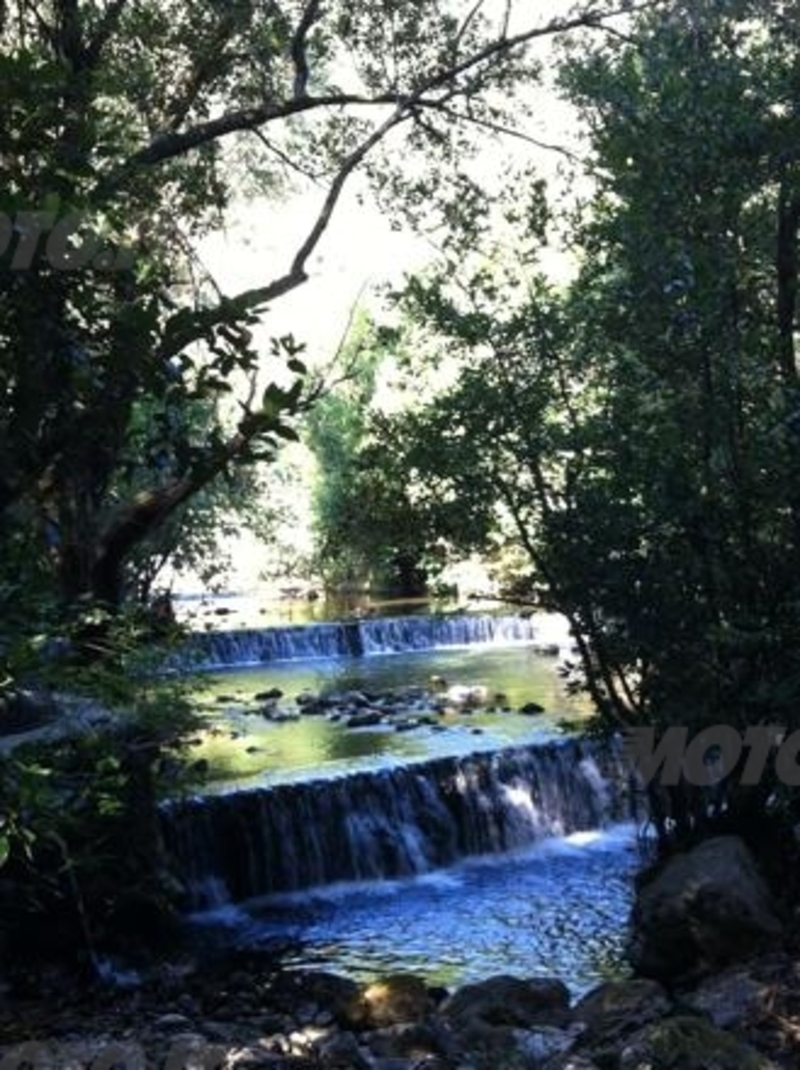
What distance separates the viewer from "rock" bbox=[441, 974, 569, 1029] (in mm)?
6879

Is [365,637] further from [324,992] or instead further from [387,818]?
[324,992]

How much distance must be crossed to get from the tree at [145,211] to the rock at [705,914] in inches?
148

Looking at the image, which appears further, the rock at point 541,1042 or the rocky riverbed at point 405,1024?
the rock at point 541,1042

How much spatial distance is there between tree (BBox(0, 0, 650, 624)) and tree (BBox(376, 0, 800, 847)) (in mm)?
1976

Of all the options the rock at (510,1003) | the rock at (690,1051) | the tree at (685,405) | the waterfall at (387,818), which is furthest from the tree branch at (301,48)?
the rock at (690,1051)

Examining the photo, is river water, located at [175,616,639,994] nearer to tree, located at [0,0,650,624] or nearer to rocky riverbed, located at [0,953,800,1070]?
rocky riverbed, located at [0,953,800,1070]

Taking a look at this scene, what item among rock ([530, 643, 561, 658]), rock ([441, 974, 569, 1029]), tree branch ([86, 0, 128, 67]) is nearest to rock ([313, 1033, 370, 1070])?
rock ([441, 974, 569, 1029])

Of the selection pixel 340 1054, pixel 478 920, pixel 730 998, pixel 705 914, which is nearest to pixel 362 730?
pixel 478 920

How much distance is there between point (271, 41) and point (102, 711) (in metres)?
5.47

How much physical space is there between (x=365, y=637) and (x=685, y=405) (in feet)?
57.9

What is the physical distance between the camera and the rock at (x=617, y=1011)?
19.2ft

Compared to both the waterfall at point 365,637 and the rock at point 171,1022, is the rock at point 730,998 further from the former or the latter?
the waterfall at point 365,637

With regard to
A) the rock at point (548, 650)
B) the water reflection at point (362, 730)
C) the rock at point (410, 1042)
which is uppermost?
the rock at point (548, 650)

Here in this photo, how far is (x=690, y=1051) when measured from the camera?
4582 mm
